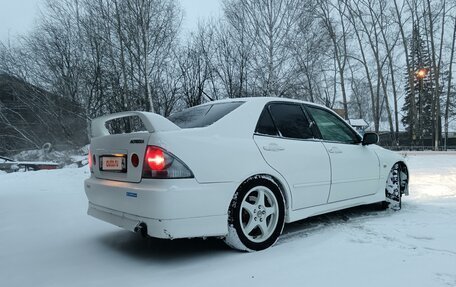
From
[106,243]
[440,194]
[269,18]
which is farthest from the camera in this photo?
[269,18]

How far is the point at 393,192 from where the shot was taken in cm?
500

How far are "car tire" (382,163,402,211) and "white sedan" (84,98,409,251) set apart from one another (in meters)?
0.77

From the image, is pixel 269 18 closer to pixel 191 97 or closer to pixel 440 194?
pixel 191 97

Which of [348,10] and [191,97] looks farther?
[348,10]

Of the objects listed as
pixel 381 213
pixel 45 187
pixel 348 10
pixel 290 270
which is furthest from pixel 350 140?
pixel 348 10

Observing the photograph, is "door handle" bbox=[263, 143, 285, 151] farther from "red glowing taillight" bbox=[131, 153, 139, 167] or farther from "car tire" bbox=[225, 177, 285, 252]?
"red glowing taillight" bbox=[131, 153, 139, 167]

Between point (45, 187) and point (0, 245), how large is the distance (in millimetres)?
5113

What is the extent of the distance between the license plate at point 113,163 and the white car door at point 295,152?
46.4 inches

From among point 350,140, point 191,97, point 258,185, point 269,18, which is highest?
point 269,18

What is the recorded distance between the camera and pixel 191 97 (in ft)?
63.6

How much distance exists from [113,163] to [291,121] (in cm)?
182

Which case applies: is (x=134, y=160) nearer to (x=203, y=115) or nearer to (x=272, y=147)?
(x=203, y=115)

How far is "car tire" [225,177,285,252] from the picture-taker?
310 centimetres

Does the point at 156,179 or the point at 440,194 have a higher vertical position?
the point at 156,179
